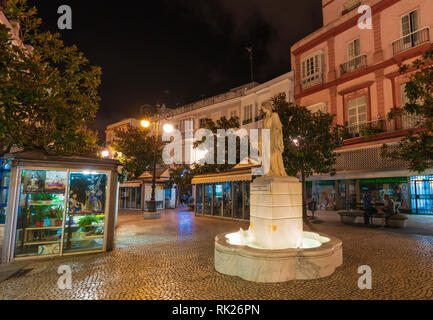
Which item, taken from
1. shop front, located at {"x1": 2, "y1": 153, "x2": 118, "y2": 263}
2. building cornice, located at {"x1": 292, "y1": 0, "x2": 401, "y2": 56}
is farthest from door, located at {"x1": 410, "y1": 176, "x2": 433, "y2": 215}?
shop front, located at {"x1": 2, "y1": 153, "x2": 118, "y2": 263}

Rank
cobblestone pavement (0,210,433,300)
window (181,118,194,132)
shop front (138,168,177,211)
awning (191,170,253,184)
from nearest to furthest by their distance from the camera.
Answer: cobblestone pavement (0,210,433,300)
awning (191,170,253,184)
shop front (138,168,177,211)
window (181,118,194,132)

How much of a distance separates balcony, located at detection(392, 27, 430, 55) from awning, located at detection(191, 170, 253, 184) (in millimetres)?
11723

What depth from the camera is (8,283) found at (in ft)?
15.6

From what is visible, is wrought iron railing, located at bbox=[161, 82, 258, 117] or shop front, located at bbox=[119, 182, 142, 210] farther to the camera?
wrought iron railing, located at bbox=[161, 82, 258, 117]

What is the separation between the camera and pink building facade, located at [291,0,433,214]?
1462cm

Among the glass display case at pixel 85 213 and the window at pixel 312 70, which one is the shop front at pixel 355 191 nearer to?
the window at pixel 312 70

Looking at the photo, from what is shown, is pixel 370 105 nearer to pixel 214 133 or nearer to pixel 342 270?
pixel 214 133

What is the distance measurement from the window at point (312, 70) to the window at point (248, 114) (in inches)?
224

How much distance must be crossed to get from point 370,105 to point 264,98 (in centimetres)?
905

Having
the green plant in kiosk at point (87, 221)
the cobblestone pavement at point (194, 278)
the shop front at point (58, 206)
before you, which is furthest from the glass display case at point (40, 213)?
the cobblestone pavement at point (194, 278)

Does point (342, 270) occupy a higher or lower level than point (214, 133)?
lower

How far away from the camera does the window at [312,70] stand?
19.1 meters

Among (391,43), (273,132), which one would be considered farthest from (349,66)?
(273,132)

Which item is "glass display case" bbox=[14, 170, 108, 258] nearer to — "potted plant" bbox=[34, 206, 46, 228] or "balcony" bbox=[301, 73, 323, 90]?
Result: "potted plant" bbox=[34, 206, 46, 228]
